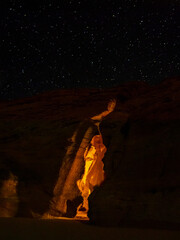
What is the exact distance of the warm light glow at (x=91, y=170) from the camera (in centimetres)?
1587

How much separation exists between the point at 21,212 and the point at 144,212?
5772 mm

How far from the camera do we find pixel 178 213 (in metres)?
7.74

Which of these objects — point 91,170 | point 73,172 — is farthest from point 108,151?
point 91,170

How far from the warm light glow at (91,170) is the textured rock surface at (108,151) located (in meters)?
2.18

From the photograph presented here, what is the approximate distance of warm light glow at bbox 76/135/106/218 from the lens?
1587 cm

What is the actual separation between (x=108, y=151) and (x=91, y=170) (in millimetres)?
6535

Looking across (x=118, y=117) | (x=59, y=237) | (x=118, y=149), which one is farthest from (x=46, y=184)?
(x=59, y=237)

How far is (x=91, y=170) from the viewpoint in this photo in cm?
1788

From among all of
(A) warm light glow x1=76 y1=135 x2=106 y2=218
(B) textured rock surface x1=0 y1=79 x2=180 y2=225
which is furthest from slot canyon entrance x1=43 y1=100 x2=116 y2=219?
(A) warm light glow x1=76 y1=135 x2=106 y2=218

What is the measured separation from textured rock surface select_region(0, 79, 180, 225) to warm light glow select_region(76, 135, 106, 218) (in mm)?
2181

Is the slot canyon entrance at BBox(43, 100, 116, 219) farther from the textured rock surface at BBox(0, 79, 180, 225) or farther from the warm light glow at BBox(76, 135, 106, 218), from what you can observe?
the warm light glow at BBox(76, 135, 106, 218)

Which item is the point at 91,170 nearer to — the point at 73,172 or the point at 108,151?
the point at 73,172

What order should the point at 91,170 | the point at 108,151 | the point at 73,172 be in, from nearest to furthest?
the point at 108,151
the point at 73,172
the point at 91,170

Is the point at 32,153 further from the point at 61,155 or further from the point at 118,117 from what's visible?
the point at 118,117
